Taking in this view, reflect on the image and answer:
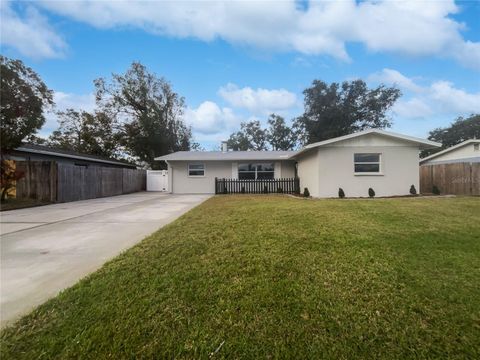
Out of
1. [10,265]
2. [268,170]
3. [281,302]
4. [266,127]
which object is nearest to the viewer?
[281,302]

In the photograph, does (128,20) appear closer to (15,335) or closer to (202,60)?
(202,60)

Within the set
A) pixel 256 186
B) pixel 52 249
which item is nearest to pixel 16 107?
pixel 52 249

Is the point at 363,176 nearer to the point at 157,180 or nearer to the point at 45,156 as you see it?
the point at 157,180

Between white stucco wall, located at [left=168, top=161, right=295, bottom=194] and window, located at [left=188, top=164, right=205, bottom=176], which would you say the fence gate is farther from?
window, located at [left=188, top=164, right=205, bottom=176]

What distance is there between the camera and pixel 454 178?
13148 millimetres

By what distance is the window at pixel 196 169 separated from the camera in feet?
61.0

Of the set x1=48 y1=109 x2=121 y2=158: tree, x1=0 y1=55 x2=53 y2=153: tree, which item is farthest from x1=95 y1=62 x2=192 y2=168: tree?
x1=0 y1=55 x2=53 y2=153: tree

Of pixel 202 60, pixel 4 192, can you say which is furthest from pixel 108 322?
pixel 202 60

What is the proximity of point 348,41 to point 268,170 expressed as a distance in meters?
9.11

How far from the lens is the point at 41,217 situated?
25.1ft

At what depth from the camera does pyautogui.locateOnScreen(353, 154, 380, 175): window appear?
39.7 ft

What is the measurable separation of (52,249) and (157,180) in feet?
59.0

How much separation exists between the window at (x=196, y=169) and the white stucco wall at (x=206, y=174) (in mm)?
225

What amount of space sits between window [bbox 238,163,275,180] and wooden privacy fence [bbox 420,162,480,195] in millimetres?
9341
